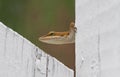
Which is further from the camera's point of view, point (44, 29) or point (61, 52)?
point (44, 29)

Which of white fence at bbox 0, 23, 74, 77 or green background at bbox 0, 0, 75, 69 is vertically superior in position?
white fence at bbox 0, 23, 74, 77
